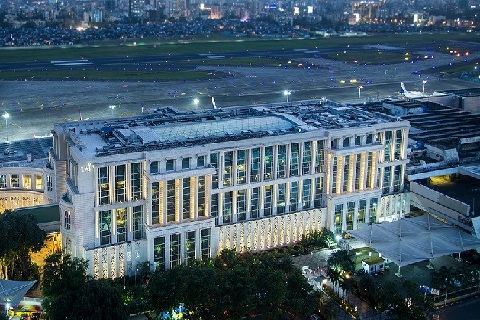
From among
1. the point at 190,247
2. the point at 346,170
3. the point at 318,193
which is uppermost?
the point at 346,170

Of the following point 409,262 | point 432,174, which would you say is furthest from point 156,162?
point 432,174

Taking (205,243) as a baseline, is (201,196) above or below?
above

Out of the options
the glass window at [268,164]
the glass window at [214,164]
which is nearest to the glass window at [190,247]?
the glass window at [214,164]

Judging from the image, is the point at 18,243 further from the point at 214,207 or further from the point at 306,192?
the point at 306,192

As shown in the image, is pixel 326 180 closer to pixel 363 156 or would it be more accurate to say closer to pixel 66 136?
pixel 363 156

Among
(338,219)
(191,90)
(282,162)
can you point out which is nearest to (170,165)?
(282,162)

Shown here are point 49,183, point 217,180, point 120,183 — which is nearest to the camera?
point 120,183

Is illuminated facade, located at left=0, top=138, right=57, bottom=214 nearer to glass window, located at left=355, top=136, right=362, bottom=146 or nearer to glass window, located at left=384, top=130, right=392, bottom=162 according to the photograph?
glass window, located at left=355, top=136, right=362, bottom=146

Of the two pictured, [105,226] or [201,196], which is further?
[201,196]
